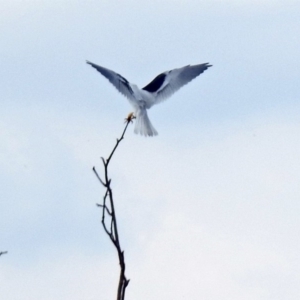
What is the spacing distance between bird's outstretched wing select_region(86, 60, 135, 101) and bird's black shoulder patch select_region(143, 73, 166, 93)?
609 millimetres

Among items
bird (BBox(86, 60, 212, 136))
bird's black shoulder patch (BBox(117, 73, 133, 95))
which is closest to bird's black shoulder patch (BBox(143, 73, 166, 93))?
bird (BBox(86, 60, 212, 136))

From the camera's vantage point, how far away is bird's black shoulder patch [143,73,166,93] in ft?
34.6

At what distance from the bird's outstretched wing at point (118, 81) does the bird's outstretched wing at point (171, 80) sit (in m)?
0.55

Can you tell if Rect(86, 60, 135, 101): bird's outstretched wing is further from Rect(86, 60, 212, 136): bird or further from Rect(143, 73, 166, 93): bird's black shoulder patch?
Rect(143, 73, 166, 93): bird's black shoulder patch

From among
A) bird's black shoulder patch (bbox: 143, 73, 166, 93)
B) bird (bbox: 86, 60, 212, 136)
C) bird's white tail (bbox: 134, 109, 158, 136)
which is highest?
bird's black shoulder patch (bbox: 143, 73, 166, 93)

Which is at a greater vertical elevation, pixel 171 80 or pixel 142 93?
pixel 171 80

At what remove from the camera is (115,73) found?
9.95 m

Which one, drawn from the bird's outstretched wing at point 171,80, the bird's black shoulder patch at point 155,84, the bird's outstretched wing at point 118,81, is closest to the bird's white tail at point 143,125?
the bird's outstretched wing at point 118,81

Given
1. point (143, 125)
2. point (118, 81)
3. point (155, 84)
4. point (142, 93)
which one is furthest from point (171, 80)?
point (143, 125)

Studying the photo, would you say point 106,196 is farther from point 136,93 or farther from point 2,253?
point 136,93

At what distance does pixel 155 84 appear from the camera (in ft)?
35.6

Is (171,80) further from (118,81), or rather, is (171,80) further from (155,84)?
(118,81)

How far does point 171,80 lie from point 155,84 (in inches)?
26.7

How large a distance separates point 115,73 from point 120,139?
18.2 ft
